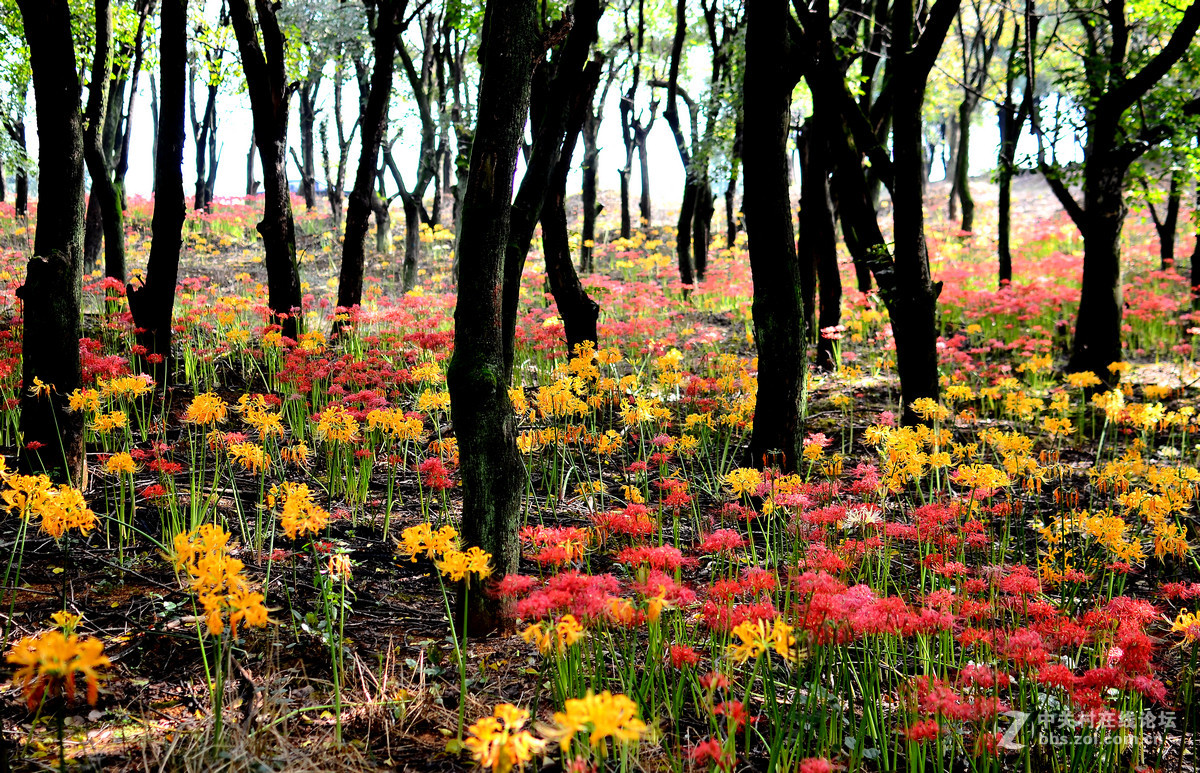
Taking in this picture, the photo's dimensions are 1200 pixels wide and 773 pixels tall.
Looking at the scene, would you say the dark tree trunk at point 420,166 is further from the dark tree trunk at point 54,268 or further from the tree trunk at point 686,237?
the dark tree trunk at point 54,268

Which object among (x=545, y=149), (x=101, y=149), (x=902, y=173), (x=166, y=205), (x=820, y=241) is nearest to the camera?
(x=545, y=149)

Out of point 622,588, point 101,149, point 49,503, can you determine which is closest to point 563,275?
point 622,588

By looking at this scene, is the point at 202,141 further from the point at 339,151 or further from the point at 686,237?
the point at 686,237

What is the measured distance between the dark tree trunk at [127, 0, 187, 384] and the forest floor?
0.48 metres

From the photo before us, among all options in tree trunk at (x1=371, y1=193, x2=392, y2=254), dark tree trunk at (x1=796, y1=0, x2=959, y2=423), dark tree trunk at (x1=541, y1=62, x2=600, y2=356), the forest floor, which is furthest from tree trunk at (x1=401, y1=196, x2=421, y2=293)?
dark tree trunk at (x1=796, y1=0, x2=959, y2=423)

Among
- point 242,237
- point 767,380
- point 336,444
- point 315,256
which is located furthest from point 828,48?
point 242,237

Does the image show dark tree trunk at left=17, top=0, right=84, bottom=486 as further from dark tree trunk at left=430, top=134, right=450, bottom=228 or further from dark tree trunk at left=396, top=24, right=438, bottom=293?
dark tree trunk at left=430, top=134, right=450, bottom=228

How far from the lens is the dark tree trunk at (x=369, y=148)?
8.73 metres

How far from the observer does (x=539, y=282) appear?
43.4 feet

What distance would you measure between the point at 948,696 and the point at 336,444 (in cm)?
430

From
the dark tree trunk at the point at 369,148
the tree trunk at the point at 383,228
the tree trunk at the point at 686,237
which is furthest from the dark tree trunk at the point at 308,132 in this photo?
the dark tree trunk at the point at 369,148

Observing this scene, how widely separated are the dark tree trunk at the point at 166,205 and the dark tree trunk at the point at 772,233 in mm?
4818

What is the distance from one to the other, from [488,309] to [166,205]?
502 centimetres

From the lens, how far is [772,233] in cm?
532
